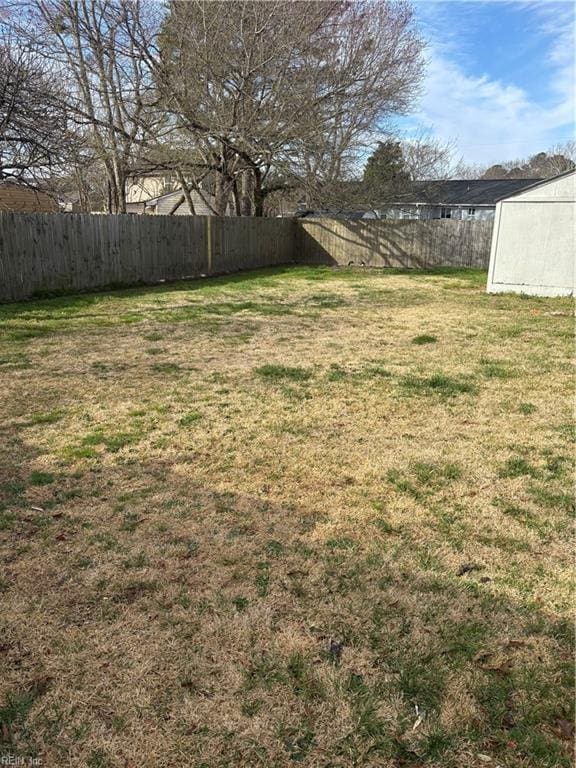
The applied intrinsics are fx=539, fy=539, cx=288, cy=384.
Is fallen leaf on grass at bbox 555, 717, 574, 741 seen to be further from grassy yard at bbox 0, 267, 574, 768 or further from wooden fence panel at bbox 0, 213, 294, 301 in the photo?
wooden fence panel at bbox 0, 213, 294, 301

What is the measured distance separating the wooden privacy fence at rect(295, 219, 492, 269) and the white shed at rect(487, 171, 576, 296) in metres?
6.36

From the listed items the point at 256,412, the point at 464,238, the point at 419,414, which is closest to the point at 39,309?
the point at 256,412

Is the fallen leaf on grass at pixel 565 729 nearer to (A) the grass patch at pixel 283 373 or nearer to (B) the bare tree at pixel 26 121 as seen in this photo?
(A) the grass patch at pixel 283 373

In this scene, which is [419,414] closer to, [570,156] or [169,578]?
[169,578]

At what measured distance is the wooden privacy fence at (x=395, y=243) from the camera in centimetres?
1628

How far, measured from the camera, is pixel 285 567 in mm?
2238

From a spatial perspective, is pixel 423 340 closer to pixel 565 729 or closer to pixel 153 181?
pixel 565 729

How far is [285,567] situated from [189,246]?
11586mm

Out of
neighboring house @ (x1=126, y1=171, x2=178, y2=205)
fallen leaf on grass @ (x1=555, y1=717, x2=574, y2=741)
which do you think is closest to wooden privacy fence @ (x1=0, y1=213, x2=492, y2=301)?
neighboring house @ (x1=126, y1=171, x2=178, y2=205)

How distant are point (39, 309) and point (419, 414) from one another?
6420 millimetres

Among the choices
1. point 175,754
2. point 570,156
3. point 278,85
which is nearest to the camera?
point 175,754

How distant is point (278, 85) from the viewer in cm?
1227

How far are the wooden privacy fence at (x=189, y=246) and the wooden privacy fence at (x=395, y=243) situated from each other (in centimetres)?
3

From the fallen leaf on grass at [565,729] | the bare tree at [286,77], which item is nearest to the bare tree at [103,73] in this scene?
the bare tree at [286,77]
